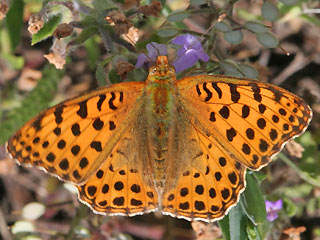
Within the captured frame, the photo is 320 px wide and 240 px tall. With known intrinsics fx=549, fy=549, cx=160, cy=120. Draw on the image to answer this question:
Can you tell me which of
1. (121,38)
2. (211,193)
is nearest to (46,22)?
(121,38)

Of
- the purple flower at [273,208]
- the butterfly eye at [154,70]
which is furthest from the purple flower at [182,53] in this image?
the purple flower at [273,208]

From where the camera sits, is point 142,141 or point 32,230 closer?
point 142,141

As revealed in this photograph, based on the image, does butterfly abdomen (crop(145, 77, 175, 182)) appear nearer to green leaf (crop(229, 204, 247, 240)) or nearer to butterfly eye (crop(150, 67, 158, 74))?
butterfly eye (crop(150, 67, 158, 74))

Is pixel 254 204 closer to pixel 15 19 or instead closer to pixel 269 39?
pixel 269 39

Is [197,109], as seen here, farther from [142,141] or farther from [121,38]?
[121,38]

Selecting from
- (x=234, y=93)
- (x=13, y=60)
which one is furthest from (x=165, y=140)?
(x=13, y=60)

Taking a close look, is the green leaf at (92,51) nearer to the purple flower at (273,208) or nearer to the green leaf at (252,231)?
the purple flower at (273,208)
